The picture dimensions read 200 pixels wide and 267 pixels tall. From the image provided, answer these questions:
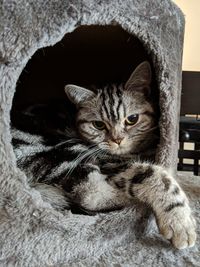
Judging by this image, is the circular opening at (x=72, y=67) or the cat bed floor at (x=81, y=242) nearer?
the cat bed floor at (x=81, y=242)

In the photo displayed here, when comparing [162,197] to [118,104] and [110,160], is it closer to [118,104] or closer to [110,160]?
[110,160]

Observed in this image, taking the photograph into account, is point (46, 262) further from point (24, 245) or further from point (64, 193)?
point (64, 193)

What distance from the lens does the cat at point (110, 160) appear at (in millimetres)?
876

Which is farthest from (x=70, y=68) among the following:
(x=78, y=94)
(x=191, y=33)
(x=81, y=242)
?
(x=191, y=33)

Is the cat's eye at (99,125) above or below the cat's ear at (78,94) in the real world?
below

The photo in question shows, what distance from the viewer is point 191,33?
230 centimetres

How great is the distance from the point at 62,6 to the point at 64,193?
467mm

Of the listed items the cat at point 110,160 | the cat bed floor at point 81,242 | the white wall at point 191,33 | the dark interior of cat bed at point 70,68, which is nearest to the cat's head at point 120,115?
the cat at point 110,160

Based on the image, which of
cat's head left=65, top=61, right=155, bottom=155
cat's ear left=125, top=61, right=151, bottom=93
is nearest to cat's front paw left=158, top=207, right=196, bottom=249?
cat's head left=65, top=61, right=155, bottom=155

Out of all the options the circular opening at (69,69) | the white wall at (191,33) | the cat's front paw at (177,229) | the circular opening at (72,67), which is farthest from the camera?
the white wall at (191,33)

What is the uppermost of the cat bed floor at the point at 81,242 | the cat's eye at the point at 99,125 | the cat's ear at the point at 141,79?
the cat's ear at the point at 141,79

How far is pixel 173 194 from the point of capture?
88 centimetres

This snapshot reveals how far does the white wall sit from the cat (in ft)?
4.24

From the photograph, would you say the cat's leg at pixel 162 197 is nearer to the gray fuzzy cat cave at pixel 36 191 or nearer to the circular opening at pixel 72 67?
the gray fuzzy cat cave at pixel 36 191
